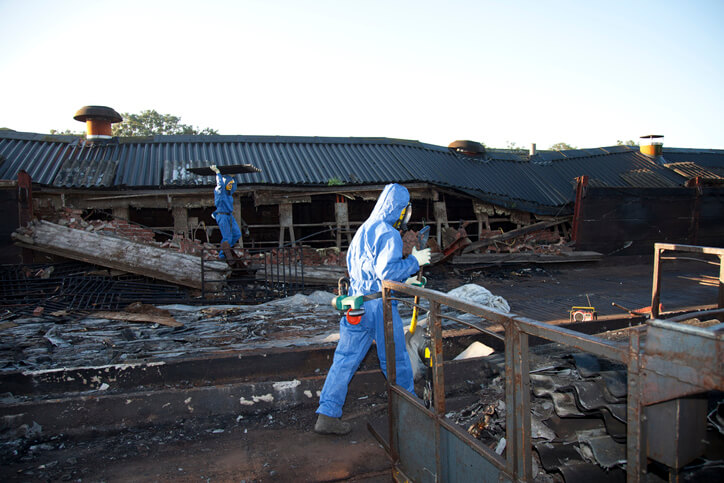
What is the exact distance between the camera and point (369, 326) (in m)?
3.68

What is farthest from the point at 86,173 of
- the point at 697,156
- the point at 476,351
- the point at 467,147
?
the point at 697,156

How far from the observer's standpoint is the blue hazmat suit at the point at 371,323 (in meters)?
3.54

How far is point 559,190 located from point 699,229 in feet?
13.1

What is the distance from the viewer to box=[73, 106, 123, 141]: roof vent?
12345mm

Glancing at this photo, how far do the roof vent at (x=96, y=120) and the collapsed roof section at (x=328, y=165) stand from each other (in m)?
0.36

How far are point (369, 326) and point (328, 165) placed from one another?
9.48 meters

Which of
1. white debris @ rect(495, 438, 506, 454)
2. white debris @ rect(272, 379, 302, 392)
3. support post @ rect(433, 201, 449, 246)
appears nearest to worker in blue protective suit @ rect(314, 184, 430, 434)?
white debris @ rect(272, 379, 302, 392)

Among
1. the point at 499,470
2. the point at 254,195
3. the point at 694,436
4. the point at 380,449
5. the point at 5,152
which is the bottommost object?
the point at 380,449

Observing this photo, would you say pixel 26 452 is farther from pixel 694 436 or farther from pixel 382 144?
pixel 382 144

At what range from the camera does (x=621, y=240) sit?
40.6ft

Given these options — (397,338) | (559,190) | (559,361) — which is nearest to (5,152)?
(397,338)

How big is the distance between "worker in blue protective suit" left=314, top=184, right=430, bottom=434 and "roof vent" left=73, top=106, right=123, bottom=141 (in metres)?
11.6

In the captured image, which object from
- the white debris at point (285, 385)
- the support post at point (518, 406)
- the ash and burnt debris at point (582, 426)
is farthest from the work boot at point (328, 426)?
the support post at point (518, 406)

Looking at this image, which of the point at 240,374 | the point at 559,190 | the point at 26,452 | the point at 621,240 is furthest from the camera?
the point at 559,190
